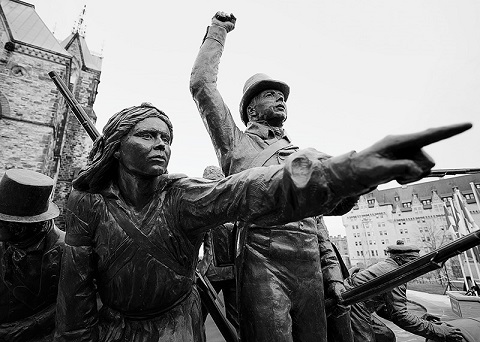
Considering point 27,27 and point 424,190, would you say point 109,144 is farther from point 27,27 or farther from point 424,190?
point 424,190

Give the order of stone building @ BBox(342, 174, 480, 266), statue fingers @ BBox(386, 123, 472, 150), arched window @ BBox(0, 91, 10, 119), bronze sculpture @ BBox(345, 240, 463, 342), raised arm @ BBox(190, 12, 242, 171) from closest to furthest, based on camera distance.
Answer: statue fingers @ BBox(386, 123, 472, 150)
raised arm @ BBox(190, 12, 242, 171)
bronze sculpture @ BBox(345, 240, 463, 342)
arched window @ BBox(0, 91, 10, 119)
stone building @ BBox(342, 174, 480, 266)

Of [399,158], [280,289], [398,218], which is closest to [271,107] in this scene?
A: [280,289]

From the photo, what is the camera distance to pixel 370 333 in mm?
3232

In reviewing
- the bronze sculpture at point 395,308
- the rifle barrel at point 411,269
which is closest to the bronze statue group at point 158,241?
the rifle barrel at point 411,269

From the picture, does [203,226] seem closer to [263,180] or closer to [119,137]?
[263,180]

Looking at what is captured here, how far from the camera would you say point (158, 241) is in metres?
1.60

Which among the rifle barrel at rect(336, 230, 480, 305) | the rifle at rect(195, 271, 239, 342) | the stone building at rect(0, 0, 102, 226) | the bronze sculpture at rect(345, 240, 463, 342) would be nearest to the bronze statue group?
the rifle barrel at rect(336, 230, 480, 305)

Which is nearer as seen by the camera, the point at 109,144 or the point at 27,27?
the point at 109,144

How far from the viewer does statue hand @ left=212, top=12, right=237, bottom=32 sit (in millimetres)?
2416

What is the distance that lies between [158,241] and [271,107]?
4.80ft

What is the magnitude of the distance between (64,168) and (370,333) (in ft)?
70.7

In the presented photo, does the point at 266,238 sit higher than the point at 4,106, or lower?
lower

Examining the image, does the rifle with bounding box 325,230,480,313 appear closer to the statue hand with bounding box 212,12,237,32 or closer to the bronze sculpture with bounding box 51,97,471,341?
the bronze sculpture with bounding box 51,97,471,341

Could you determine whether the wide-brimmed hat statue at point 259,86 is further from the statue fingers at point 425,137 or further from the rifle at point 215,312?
the statue fingers at point 425,137
